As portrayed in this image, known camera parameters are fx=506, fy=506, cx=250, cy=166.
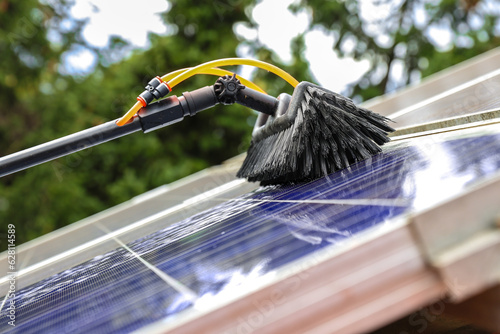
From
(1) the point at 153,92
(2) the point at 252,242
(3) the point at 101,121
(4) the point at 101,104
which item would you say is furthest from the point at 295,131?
(4) the point at 101,104

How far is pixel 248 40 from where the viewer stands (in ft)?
30.2

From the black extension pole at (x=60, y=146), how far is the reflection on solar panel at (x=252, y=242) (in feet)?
1.25

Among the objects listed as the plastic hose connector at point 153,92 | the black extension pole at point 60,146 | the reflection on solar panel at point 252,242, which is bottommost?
the reflection on solar panel at point 252,242

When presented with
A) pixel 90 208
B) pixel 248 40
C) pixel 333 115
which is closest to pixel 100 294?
pixel 333 115

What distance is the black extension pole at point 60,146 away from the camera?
154 centimetres

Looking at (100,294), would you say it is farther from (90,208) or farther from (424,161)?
(90,208)

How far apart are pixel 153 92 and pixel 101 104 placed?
23.5 feet

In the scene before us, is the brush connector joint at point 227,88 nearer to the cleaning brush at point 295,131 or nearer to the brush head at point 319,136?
the cleaning brush at point 295,131

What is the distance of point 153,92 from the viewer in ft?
5.20

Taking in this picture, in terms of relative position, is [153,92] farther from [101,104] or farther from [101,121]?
[101,104]

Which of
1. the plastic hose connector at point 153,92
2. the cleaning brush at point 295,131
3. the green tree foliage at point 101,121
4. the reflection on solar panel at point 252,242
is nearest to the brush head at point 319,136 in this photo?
the cleaning brush at point 295,131

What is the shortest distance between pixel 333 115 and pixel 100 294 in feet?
2.86

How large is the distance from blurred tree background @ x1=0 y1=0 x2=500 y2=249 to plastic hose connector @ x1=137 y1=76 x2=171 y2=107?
21.4 ft

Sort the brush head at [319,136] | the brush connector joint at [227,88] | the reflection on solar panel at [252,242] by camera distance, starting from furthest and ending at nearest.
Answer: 1. the brush connector joint at [227,88]
2. the brush head at [319,136]
3. the reflection on solar panel at [252,242]
